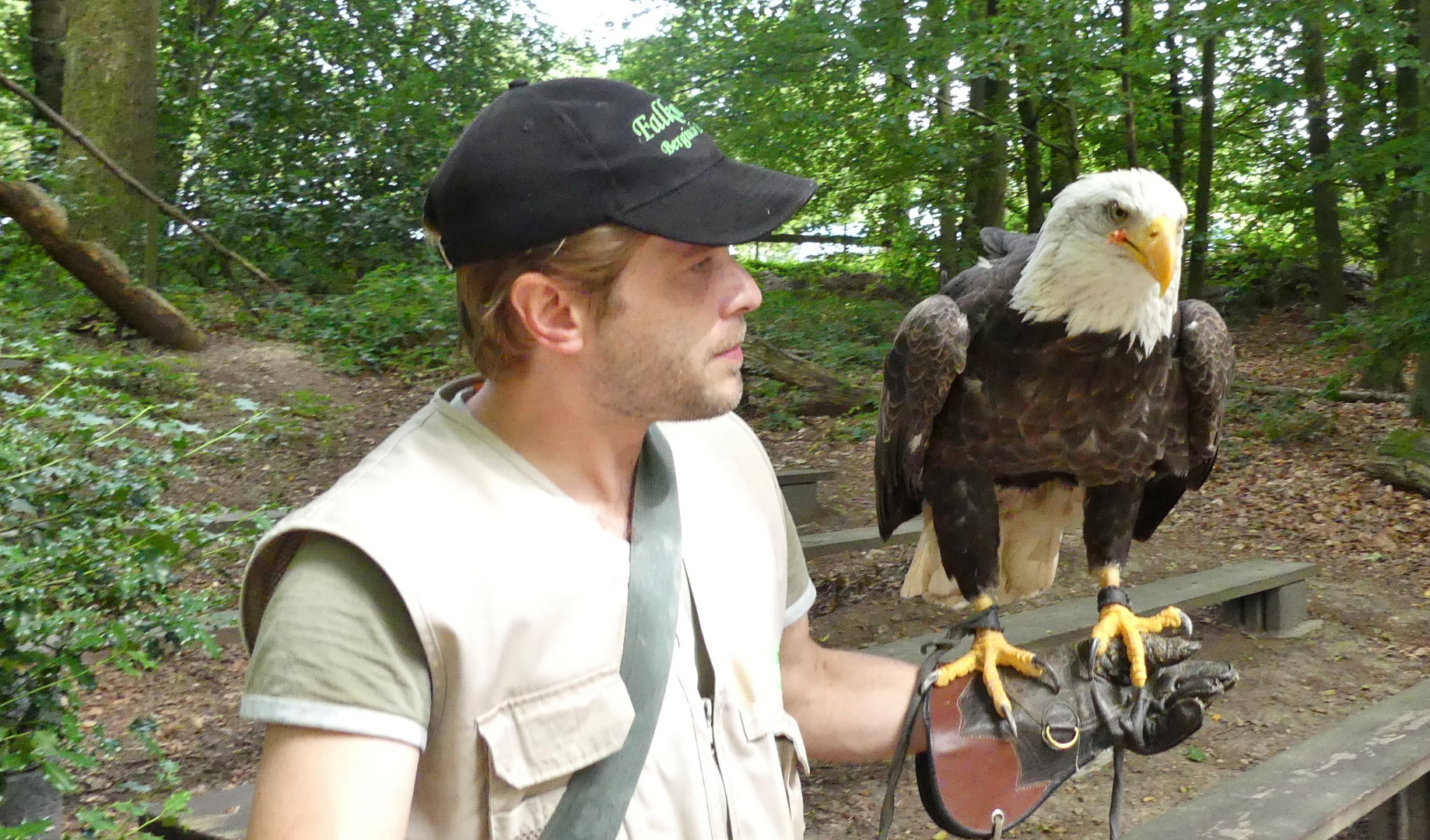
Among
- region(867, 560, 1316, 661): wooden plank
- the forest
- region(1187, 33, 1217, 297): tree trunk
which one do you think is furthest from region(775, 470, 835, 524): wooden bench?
region(1187, 33, 1217, 297): tree trunk

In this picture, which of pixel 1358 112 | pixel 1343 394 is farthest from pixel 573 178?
pixel 1358 112

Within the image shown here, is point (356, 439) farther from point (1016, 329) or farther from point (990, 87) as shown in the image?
point (990, 87)

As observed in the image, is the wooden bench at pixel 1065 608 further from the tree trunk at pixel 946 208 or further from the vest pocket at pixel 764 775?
the tree trunk at pixel 946 208

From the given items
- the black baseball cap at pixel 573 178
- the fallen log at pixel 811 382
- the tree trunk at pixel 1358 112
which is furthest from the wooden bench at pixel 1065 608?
the tree trunk at pixel 1358 112

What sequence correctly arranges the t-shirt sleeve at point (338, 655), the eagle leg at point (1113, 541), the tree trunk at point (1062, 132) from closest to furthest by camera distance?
the t-shirt sleeve at point (338, 655), the eagle leg at point (1113, 541), the tree trunk at point (1062, 132)

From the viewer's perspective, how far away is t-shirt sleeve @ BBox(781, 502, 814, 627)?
1542 millimetres

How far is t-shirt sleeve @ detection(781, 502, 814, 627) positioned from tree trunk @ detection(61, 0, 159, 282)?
7005mm

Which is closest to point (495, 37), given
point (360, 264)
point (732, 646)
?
point (360, 264)

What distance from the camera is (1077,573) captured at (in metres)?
5.08

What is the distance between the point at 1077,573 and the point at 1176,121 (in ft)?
20.6

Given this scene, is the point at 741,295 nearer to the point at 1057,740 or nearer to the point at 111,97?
the point at 1057,740

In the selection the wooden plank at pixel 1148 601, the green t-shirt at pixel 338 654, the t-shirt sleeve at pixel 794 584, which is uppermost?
the green t-shirt at pixel 338 654

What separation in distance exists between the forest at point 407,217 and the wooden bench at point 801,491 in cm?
102

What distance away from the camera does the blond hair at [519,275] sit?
3.87 ft
